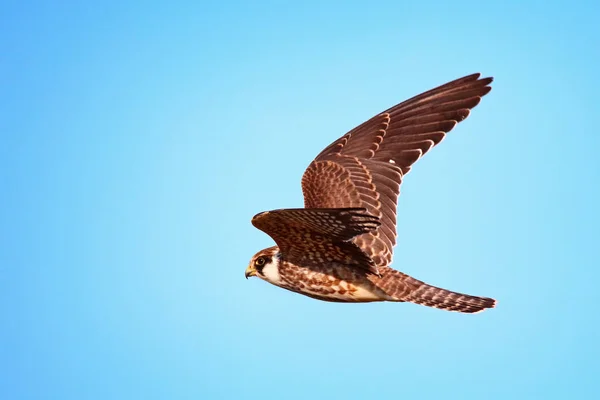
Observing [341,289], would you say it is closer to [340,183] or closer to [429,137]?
[340,183]

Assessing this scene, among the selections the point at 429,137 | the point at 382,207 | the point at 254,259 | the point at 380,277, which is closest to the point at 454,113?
the point at 429,137

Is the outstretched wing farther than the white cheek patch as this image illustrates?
No

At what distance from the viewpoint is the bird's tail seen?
873cm

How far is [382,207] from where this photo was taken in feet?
31.9

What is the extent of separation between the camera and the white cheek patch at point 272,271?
30.2 feet

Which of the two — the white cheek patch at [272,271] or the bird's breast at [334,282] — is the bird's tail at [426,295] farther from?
the white cheek patch at [272,271]

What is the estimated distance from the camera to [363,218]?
7824 mm

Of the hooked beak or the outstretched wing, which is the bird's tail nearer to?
the outstretched wing

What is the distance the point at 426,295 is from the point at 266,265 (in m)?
1.75

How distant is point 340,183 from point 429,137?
1.17 meters

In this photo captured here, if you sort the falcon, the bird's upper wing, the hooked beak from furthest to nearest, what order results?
the bird's upper wing → the hooked beak → the falcon

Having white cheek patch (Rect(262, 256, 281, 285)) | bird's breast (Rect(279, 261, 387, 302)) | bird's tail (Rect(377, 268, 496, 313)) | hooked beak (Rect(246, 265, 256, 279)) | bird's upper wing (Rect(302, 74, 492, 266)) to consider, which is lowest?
bird's tail (Rect(377, 268, 496, 313))

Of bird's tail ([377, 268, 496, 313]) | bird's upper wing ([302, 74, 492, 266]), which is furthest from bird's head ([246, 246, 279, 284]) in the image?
bird's tail ([377, 268, 496, 313])

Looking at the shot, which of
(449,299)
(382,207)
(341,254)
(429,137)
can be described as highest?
(429,137)
